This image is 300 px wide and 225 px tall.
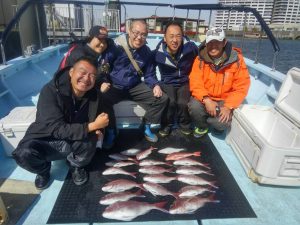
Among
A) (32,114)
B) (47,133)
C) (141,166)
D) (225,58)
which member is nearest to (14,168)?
(32,114)

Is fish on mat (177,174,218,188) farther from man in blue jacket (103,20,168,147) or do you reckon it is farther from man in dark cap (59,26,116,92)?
man in dark cap (59,26,116,92)

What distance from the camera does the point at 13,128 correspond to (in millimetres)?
2951

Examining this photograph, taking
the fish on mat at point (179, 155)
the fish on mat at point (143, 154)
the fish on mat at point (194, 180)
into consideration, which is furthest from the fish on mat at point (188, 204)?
the fish on mat at point (143, 154)

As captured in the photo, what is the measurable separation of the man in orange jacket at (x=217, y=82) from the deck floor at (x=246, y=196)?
75 centimetres

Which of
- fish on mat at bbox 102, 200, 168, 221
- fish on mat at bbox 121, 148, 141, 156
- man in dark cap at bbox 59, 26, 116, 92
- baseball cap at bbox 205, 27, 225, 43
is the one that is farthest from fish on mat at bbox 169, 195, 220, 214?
baseball cap at bbox 205, 27, 225, 43

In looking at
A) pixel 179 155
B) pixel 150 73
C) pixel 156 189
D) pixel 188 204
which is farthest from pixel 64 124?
pixel 150 73

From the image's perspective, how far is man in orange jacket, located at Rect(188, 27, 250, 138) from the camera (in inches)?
137

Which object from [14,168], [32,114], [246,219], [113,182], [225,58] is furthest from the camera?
[225,58]

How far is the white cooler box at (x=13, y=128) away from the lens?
9.68 feet

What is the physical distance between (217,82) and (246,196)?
5.43 feet

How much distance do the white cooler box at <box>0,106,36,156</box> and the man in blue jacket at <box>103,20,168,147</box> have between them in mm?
1075

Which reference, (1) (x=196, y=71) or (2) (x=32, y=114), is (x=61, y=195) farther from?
(1) (x=196, y=71)

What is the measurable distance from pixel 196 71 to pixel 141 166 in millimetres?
1614

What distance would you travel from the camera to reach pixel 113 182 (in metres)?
2.69
